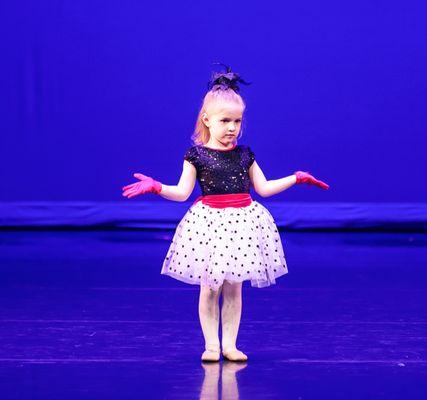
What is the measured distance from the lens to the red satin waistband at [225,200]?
246 centimetres

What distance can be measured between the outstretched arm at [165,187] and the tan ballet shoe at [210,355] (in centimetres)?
39

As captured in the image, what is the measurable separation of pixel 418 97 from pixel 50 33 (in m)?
2.22

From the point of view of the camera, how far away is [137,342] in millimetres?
2605

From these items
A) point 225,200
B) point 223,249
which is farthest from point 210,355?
point 225,200

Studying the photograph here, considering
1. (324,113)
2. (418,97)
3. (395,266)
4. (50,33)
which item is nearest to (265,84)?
(324,113)

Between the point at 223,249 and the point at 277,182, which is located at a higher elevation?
the point at 277,182

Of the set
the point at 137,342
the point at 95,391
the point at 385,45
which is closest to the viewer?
the point at 95,391

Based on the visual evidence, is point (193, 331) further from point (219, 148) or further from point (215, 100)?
point (215, 100)

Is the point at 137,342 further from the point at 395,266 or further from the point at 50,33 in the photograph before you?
the point at 50,33

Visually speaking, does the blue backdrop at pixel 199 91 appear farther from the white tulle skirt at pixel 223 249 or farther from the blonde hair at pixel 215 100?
the white tulle skirt at pixel 223 249

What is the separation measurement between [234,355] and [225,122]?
1.91ft

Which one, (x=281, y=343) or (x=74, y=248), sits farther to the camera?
(x=74, y=248)

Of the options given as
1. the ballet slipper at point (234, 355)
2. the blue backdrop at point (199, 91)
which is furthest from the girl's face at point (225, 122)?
the blue backdrop at point (199, 91)

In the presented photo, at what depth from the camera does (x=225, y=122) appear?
2471 mm
